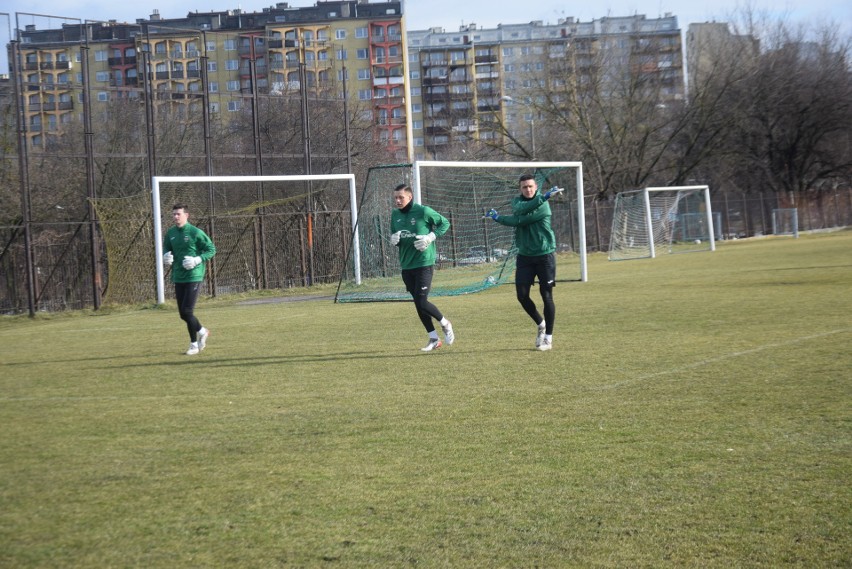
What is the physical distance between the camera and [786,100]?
5853 cm

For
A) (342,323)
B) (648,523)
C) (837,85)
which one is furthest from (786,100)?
(648,523)

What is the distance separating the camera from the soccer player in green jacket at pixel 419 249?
11523 mm

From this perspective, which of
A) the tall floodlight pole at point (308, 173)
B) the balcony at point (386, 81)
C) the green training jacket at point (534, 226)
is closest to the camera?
the green training jacket at point (534, 226)

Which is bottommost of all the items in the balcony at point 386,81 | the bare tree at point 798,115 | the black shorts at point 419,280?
the black shorts at point 419,280

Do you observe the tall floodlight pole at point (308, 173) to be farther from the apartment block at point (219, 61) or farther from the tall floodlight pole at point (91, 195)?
the tall floodlight pole at point (91, 195)

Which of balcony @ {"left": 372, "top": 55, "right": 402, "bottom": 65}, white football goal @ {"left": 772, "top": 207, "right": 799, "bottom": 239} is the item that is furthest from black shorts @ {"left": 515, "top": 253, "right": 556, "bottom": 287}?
A: balcony @ {"left": 372, "top": 55, "right": 402, "bottom": 65}

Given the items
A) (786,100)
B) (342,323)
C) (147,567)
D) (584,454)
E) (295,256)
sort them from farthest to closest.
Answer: (786,100), (295,256), (342,323), (584,454), (147,567)

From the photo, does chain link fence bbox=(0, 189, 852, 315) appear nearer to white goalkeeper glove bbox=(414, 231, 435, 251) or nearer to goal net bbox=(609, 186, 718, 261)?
goal net bbox=(609, 186, 718, 261)

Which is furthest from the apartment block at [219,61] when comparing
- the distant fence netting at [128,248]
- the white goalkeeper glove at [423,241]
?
the white goalkeeper glove at [423,241]

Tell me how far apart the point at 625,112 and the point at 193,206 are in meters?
32.2

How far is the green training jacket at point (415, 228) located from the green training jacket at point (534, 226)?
854mm

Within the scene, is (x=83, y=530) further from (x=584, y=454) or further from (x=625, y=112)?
(x=625, y=112)

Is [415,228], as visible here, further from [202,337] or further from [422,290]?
[202,337]

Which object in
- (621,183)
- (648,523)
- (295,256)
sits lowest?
(648,523)
